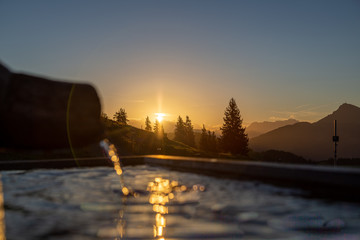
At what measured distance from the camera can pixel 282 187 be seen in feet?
17.8

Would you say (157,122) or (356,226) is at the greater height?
(157,122)

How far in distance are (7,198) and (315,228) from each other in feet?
15.3

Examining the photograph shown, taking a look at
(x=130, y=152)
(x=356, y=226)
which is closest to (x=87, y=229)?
(x=356, y=226)

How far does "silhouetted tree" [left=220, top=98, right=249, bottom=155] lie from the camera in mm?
59438

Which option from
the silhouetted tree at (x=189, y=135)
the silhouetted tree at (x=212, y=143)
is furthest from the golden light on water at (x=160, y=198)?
the silhouetted tree at (x=189, y=135)

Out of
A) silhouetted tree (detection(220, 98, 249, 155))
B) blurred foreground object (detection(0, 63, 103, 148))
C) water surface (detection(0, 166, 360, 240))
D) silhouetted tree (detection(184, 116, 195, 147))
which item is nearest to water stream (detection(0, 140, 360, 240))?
water surface (detection(0, 166, 360, 240))

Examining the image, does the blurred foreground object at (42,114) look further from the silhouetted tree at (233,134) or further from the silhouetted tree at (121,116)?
the silhouetted tree at (121,116)

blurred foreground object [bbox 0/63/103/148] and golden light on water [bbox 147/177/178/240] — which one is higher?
blurred foreground object [bbox 0/63/103/148]

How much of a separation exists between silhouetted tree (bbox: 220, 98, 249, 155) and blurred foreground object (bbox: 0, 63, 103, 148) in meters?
58.8

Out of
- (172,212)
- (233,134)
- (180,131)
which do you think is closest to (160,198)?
(172,212)

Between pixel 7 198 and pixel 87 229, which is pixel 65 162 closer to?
pixel 7 198

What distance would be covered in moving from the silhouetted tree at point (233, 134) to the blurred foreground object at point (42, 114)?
2314 inches

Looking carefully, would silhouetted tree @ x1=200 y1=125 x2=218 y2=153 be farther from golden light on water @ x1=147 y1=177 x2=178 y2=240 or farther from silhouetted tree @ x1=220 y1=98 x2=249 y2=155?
golden light on water @ x1=147 y1=177 x2=178 y2=240

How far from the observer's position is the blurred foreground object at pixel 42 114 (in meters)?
0.84
